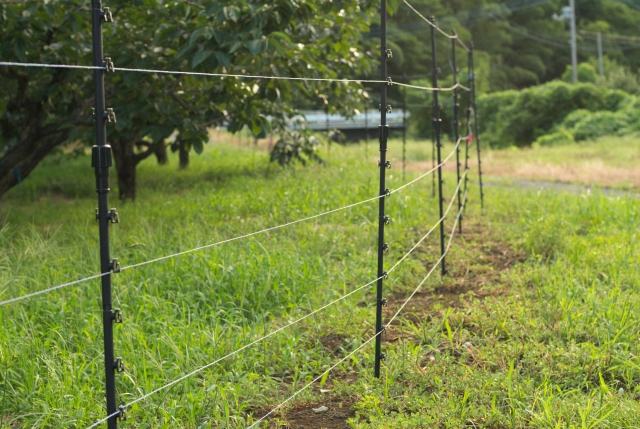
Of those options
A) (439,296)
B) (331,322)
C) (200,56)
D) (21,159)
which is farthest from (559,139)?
(331,322)

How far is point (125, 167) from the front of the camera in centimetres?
947

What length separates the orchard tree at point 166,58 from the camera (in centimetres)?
561

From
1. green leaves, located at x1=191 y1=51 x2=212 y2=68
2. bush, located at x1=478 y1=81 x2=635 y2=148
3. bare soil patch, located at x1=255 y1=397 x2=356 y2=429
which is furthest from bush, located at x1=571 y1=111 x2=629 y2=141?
bare soil patch, located at x1=255 y1=397 x2=356 y2=429

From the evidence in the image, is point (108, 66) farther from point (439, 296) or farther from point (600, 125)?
point (600, 125)

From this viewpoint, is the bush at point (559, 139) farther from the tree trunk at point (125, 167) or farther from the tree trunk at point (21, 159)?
the tree trunk at point (21, 159)

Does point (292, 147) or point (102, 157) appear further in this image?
point (292, 147)

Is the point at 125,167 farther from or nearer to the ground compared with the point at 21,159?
nearer to the ground

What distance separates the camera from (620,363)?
12.7 feet

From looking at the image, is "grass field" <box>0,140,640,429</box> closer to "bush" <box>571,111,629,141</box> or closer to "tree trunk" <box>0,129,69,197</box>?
"tree trunk" <box>0,129,69,197</box>

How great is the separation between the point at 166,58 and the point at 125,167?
292 centimetres

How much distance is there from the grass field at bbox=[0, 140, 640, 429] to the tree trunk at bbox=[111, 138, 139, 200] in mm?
1710

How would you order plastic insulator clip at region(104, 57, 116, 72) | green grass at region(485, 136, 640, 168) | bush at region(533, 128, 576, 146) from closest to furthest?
plastic insulator clip at region(104, 57, 116, 72), green grass at region(485, 136, 640, 168), bush at region(533, 128, 576, 146)

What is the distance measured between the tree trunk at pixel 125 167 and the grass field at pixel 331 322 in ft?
5.61

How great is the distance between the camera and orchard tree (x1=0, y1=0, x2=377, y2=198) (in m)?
5.61
